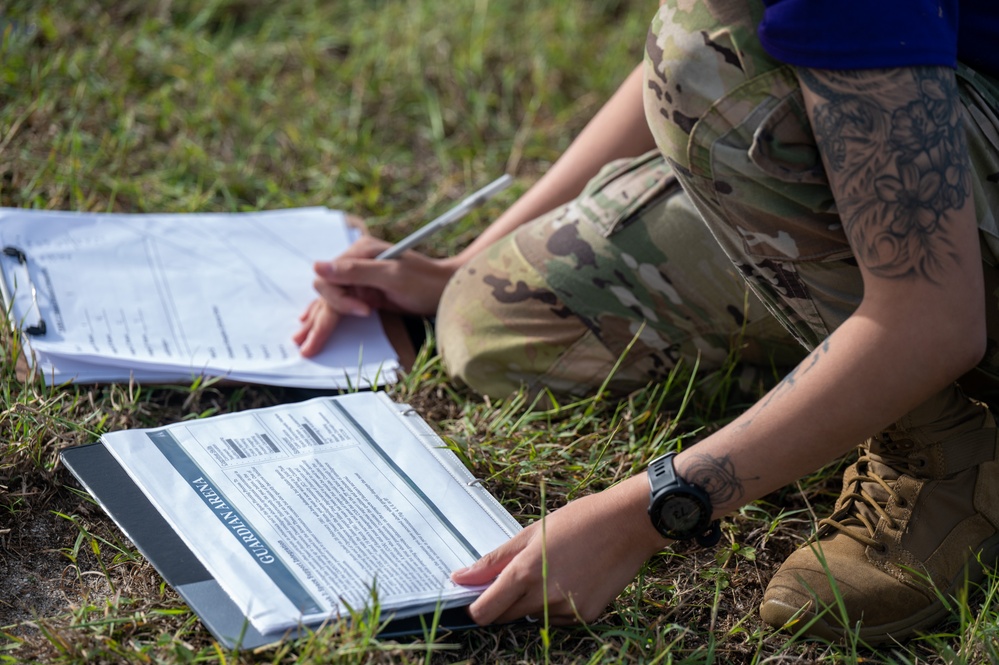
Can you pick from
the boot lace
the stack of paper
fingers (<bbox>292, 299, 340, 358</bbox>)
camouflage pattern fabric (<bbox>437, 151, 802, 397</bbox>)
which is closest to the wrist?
the boot lace

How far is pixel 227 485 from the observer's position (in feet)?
4.42

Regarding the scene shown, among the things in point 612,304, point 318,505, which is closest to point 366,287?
point 612,304

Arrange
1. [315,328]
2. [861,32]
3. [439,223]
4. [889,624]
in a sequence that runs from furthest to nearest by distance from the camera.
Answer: [439,223] < [315,328] < [889,624] < [861,32]

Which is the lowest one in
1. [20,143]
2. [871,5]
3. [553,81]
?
[553,81]

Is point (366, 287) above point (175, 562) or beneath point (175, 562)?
beneath

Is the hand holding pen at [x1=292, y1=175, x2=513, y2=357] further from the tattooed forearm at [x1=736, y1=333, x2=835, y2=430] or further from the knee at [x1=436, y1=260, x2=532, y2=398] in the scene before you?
the tattooed forearm at [x1=736, y1=333, x2=835, y2=430]

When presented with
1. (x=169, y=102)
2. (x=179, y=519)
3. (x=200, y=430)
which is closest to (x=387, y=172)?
(x=169, y=102)

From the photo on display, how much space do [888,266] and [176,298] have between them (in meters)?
1.23

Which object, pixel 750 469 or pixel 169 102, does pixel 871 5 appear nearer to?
pixel 750 469

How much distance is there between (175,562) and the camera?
4.06 ft

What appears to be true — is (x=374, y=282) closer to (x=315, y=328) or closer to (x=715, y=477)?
(x=315, y=328)

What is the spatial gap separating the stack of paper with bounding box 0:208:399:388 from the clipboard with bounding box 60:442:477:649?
0.97 feet

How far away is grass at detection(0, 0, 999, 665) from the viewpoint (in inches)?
49.5

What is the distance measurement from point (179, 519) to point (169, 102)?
1.41 m
